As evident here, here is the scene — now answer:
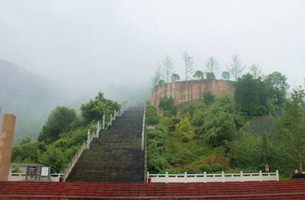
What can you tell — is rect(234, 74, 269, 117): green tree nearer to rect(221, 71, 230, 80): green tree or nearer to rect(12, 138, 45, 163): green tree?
A: rect(221, 71, 230, 80): green tree

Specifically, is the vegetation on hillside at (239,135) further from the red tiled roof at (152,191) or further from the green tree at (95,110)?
the red tiled roof at (152,191)

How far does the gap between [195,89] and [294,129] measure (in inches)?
1005

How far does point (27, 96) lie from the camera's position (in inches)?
3314

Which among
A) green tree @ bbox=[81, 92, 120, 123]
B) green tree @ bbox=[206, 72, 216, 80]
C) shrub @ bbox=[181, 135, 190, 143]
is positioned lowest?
shrub @ bbox=[181, 135, 190, 143]

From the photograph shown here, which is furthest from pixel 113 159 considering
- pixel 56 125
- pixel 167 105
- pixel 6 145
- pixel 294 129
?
pixel 167 105

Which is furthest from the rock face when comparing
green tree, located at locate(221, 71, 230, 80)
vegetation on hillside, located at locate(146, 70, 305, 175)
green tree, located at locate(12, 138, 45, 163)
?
green tree, located at locate(12, 138, 45, 163)

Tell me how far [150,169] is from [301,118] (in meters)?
11.3

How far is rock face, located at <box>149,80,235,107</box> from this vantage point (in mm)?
42625

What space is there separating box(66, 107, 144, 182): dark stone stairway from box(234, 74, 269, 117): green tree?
12.2 m

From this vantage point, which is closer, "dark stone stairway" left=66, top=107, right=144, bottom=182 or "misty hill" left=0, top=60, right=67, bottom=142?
"dark stone stairway" left=66, top=107, right=144, bottom=182

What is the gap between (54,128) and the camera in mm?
31562

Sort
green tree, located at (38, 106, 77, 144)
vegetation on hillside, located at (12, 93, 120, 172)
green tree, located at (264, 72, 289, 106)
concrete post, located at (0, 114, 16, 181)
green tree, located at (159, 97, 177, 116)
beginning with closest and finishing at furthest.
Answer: concrete post, located at (0, 114, 16, 181) → vegetation on hillside, located at (12, 93, 120, 172) → green tree, located at (38, 106, 77, 144) → green tree, located at (264, 72, 289, 106) → green tree, located at (159, 97, 177, 116)

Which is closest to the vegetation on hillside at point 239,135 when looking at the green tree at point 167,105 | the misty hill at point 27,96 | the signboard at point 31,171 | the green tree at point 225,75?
the green tree at point 167,105

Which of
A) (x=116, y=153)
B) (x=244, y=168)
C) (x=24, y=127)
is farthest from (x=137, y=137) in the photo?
(x=24, y=127)
